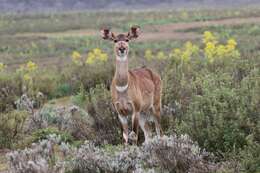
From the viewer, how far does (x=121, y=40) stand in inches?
323

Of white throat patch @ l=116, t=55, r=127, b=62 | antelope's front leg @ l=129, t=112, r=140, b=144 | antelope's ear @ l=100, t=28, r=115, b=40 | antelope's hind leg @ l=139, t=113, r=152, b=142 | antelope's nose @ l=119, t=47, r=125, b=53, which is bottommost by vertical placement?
antelope's hind leg @ l=139, t=113, r=152, b=142

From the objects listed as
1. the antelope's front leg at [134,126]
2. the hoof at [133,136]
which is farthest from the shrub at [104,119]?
the antelope's front leg at [134,126]

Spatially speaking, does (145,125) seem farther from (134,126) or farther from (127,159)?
(127,159)

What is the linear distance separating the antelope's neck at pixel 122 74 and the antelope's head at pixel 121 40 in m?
0.08

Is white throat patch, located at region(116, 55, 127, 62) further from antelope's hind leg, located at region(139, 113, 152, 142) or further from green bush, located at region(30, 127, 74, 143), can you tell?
green bush, located at region(30, 127, 74, 143)

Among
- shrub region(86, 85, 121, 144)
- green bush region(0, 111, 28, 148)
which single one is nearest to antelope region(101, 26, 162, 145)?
shrub region(86, 85, 121, 144)

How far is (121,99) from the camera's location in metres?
8.56

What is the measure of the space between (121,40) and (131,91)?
748 mm

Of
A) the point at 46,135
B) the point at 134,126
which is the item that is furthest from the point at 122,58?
the point at 46,135

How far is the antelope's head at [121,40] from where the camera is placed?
26.8ft

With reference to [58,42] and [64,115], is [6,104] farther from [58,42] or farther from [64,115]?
[58,42]

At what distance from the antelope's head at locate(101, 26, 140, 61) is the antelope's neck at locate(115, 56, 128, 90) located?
76 mm

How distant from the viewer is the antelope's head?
816 centimetres

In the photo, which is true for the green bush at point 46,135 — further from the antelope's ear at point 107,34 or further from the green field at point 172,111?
the antelope's ear at point 107,34
